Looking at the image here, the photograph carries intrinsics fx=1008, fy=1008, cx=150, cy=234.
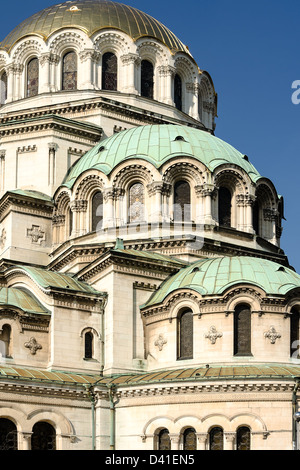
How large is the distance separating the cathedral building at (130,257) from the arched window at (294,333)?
94mm

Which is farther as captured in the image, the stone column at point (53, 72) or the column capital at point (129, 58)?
the column capital at point (129, 58)

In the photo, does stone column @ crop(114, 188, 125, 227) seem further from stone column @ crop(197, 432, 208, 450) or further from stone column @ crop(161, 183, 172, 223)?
stone column @ crop(197, 432, 208, 450)

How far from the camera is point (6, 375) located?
3478cm

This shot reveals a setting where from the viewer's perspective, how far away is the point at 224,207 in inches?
1736

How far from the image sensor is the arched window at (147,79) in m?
51.5

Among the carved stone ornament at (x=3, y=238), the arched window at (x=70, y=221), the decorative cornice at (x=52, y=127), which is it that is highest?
the decorative cornice at (x=52, y=127)

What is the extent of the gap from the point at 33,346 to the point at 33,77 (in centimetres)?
1843

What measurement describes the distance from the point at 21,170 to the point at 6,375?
15.2 m

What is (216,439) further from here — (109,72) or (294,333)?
(109,72)

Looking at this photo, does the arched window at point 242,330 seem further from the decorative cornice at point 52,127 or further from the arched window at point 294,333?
the decorative cornice at point 52,127

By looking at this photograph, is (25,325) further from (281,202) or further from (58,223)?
(281,202)

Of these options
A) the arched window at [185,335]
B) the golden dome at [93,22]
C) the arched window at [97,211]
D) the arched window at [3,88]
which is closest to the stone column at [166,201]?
A: the arched window at [97,211]

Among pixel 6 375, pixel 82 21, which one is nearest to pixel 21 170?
pixel 82 21

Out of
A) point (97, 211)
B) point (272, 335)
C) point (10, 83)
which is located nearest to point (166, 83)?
point (10, 83)
